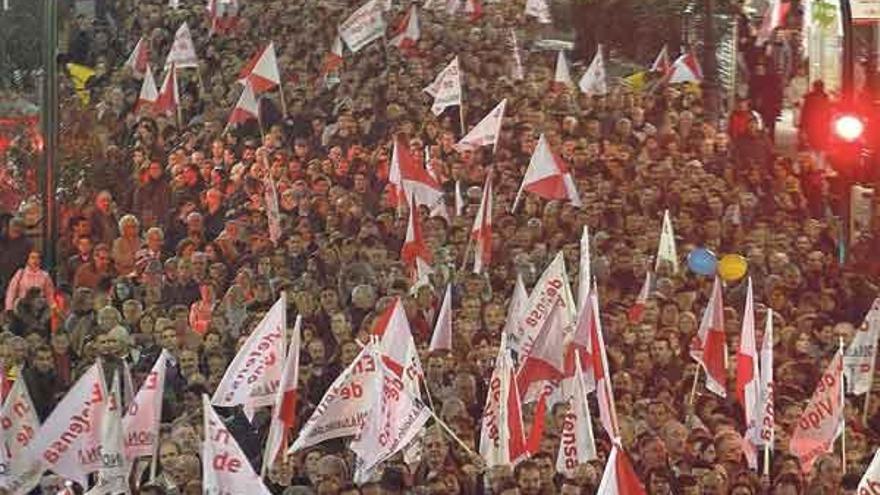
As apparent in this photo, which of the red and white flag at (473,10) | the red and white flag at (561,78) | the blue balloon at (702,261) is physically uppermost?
the red and white flag at (473,10)

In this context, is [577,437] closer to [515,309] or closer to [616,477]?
[616,477]

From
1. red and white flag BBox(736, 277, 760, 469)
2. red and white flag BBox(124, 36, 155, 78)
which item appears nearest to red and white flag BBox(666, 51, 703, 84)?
red and white flag BBox(124, 36, 155, 78)

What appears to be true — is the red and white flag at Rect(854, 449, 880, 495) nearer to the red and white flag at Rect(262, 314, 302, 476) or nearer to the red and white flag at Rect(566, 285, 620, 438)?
the red and white flag at Rect(566, 285, 620, 438)

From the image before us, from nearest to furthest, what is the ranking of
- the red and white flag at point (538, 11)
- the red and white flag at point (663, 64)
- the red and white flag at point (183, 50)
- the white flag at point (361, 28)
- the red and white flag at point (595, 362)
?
the red and white flag at point (595, 362), the red and white flag at point (183, 50), the white flag at point (361, 28), the red and white flag at point (663, 64), the red and white flag at point (538, 11)

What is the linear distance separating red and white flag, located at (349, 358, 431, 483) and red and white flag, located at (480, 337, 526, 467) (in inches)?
15.7

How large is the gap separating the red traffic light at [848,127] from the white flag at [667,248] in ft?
9.73

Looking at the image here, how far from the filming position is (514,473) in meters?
11.5

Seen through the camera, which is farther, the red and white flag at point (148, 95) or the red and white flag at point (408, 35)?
the red and white flag at point (408, 35)

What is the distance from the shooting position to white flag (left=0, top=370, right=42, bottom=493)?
1167cm

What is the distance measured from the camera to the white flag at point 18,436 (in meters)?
11.7

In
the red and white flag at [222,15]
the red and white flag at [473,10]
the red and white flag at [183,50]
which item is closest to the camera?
the red and white flag at [183,50]

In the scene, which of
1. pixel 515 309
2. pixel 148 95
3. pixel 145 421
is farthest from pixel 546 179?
pixel 145 421

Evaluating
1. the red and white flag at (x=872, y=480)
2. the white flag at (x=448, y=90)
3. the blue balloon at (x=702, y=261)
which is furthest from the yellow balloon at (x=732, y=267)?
the red and white flag at (x=872, y=480)

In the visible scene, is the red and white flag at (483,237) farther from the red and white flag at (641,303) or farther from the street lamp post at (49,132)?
the street lamp post at (49,132)
